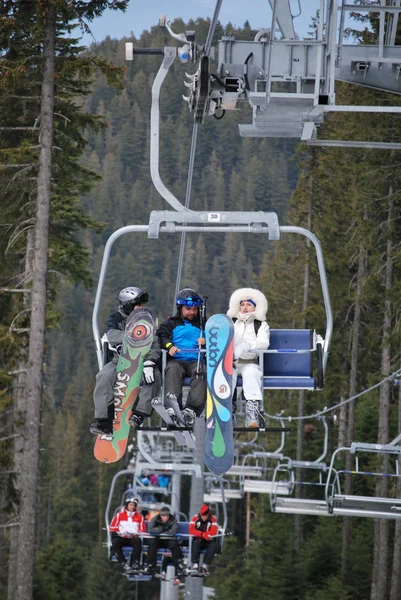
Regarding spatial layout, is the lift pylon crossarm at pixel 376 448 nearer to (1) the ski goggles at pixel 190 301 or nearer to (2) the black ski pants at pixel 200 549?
(1) the ski goggles at pixel 190 301

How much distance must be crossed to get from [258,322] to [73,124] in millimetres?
9810

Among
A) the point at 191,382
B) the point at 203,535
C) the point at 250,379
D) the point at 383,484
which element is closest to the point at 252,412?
the point at 250,379

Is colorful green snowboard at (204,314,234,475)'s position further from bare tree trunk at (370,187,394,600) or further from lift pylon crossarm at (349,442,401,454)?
bare tree trunk at (370,187,394,600)

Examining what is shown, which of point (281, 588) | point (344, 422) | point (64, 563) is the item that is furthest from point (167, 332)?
point (64, 563)

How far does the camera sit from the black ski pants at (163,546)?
65.5 ft

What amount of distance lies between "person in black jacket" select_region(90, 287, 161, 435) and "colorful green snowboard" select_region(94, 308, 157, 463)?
2.1 inches

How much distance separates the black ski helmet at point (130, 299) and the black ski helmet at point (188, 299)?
324 millimetres

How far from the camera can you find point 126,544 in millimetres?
20141

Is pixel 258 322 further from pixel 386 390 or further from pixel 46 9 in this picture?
pixel 386 390

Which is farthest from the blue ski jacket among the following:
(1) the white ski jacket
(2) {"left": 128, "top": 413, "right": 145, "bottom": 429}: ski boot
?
(2) {"left": 128, "top": 413, "right": 145, "bottom": 429}: ski boot

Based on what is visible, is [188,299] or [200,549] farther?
[200,549]

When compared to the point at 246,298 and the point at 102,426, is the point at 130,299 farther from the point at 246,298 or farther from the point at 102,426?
the point at 102,426

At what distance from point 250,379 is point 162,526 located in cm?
961

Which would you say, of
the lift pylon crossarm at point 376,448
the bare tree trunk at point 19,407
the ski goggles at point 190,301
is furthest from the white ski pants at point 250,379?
the bare tree trunk at point 19,407
